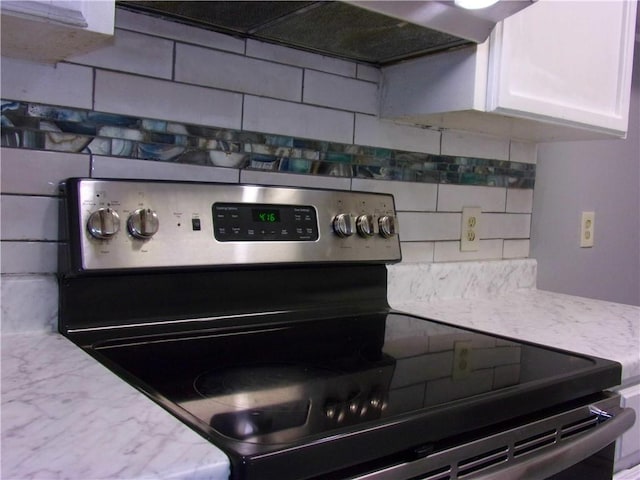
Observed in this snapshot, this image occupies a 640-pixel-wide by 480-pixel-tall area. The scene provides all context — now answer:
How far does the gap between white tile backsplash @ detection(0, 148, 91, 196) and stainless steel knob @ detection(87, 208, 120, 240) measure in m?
0.11

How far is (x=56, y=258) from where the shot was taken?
0.98 m

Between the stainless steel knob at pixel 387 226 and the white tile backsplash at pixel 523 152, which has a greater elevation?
the white tile backsplash at pixel 523 152

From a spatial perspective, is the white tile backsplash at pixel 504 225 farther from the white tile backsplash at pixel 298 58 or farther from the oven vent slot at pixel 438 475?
the oven vent slot at pixel 438 475

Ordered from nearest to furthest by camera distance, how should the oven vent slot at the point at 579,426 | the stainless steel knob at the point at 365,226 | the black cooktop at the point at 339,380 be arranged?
1. the black cooktop at the point at 339,380
2. the oven vent slot at the point at 579,426
3. the stainless steel knob at the point at 365,226

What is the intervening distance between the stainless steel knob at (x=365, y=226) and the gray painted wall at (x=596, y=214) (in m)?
0.78

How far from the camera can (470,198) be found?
1616 millimetres

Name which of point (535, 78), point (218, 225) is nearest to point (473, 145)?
point (535, 78)

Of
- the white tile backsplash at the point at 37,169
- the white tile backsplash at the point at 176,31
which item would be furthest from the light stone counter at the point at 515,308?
the white tile backsplash at the point at 37,169

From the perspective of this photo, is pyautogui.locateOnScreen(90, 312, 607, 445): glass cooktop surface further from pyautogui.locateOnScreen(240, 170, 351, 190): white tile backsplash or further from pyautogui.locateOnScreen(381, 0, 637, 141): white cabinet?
pyautogui.locateOnScreen(381, 0, 637, 141): white cabinet

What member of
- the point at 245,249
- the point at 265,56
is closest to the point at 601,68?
the point at 265,56

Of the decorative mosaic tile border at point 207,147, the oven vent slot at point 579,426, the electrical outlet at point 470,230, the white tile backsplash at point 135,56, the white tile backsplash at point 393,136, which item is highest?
the white tile backsplash at point 135,56

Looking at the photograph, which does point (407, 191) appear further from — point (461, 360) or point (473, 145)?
point (461, 360)

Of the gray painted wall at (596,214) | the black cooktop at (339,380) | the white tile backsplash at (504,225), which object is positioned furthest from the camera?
the gray painted wall at (596,214)

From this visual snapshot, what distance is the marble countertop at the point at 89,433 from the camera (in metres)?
0.51
